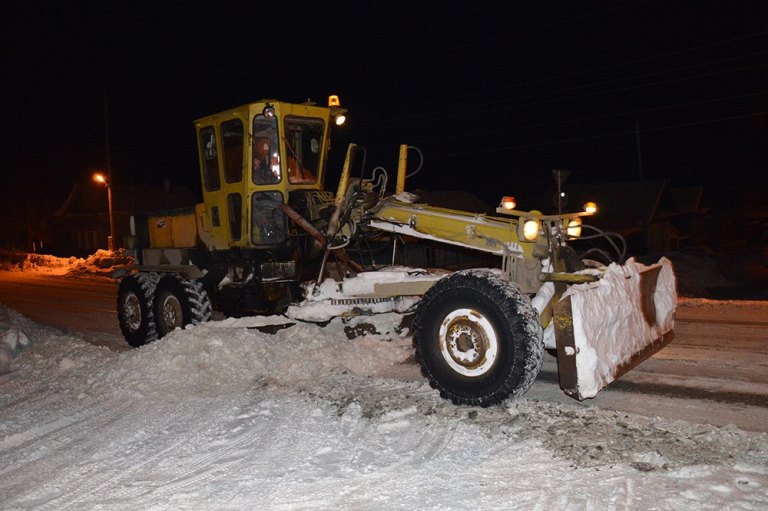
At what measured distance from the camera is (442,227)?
22.2 ft

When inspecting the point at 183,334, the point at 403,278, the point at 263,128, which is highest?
the point at 263,128

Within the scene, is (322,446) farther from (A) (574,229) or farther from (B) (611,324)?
(A) (574,229)

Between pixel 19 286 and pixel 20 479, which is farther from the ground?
pixel 19 286

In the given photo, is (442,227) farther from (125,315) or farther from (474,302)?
(125,315)

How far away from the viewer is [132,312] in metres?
10.5

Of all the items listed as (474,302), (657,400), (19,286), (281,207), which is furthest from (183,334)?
(19,286)

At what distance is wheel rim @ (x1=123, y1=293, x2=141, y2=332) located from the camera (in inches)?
406

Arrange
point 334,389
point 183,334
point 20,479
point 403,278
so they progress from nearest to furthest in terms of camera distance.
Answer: point 20,479 → point 334,389 → point 403,278 → point 183,334

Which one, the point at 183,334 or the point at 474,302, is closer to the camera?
the point at 474,302

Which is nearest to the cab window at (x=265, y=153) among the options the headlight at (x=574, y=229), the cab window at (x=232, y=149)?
the cab window at (x=232, y=149)

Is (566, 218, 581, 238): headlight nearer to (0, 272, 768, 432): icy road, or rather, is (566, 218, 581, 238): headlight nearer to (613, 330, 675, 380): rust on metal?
(613, 330, 675, 380): rust on metal

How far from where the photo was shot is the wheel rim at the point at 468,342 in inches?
224

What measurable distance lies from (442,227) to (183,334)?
3.72 m

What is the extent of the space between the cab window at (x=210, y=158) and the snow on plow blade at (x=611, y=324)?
5.76 m
